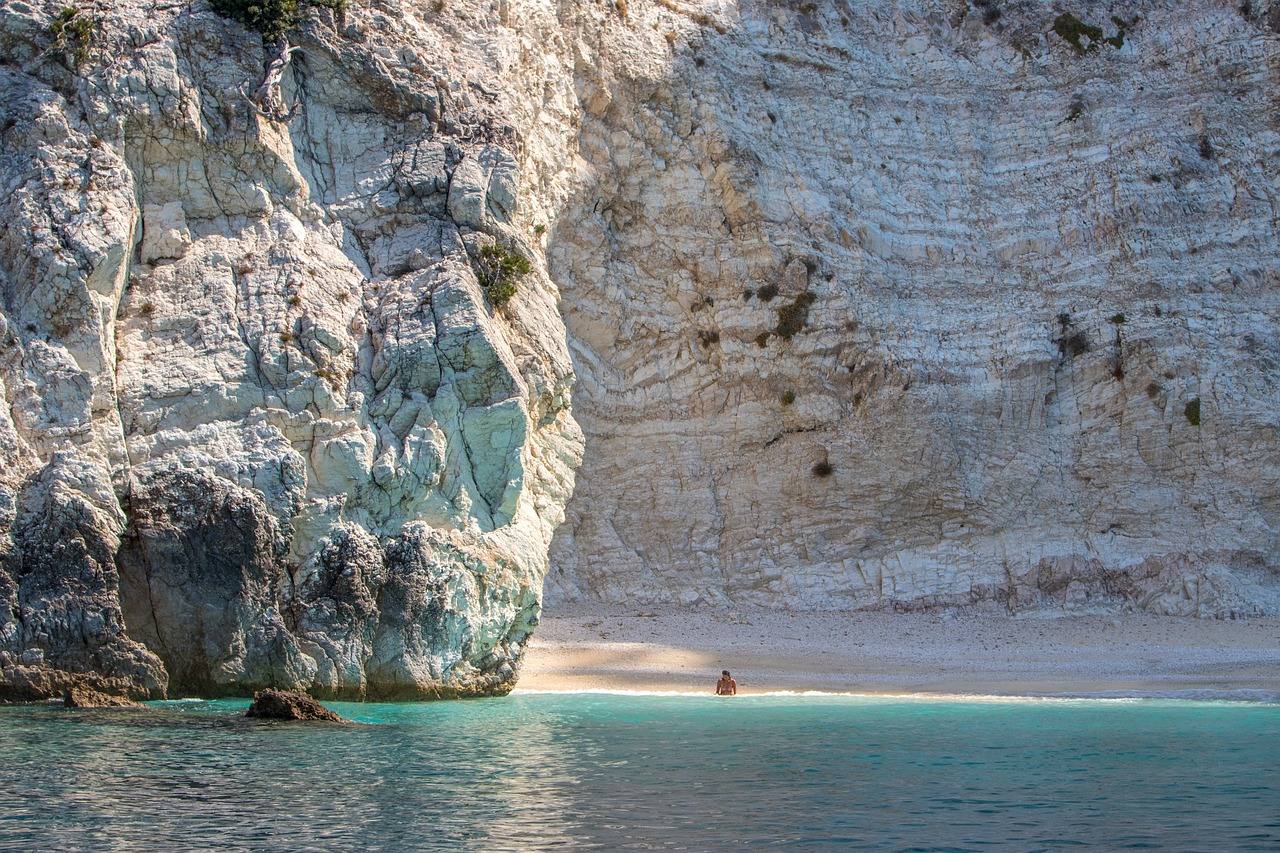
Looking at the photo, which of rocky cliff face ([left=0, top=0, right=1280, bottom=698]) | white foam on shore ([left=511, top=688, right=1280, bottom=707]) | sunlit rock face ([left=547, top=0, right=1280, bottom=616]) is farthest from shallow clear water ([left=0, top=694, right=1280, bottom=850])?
sunlit rock face ([left=547, top=0, right=1280, bottom=616])

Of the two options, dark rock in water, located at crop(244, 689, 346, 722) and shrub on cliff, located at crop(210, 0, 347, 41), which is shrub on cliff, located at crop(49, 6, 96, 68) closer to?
shrub on cliff, located at crop(210, 0, 347, 41)

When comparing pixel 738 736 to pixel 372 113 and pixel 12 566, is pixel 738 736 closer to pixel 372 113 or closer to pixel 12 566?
pixel 12 566

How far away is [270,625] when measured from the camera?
18.5 m

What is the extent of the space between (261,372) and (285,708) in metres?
5.52

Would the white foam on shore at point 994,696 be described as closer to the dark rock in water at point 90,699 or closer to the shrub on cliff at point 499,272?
the dark rock in water at point 90,699

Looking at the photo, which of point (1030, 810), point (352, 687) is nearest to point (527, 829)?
point (1030, 810)

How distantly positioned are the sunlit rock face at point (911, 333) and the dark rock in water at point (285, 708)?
1086 centimetres

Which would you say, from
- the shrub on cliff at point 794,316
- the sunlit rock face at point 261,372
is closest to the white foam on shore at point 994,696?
the sunlit rock face at point 261,372

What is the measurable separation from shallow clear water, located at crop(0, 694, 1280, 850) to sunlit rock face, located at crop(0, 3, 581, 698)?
1300mm

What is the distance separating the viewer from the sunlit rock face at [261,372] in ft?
59.0

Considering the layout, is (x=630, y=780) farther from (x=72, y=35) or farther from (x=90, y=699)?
(x=72, y=35)

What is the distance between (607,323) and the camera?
2888 centimetres

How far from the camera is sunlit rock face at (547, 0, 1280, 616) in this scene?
27.9 m

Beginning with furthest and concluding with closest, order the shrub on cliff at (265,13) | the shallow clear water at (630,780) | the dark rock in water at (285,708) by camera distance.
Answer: the shrub on cliff at (265,13), the dark rock in water at (285,708), the shallow clear water at (630,780)
